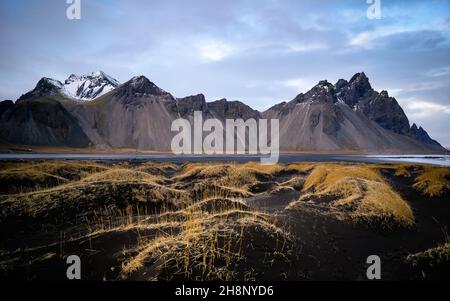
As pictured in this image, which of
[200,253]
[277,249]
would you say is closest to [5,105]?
[200,253]

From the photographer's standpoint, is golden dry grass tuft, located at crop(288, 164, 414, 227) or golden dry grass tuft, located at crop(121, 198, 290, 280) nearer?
golden dry grass tuft, located at crop(121, 198, 290, 280)

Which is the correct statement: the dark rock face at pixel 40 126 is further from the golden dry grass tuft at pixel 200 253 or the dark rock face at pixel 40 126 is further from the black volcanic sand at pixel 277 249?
the golden dry grass tuft at pixel 200 253

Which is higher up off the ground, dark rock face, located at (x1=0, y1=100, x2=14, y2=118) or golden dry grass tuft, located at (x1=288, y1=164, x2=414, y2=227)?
dark rock face, located at (x1=0, y1=100, x2=14, y2=118)

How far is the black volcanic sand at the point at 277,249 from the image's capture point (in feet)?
25.5

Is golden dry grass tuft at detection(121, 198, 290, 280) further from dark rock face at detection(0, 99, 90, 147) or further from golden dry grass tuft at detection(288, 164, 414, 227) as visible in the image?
dark rock face at detection(0, 99, 90, 147)

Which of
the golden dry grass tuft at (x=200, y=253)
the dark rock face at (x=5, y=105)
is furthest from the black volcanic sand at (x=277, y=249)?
the dark rock face at (x=5, y=105)

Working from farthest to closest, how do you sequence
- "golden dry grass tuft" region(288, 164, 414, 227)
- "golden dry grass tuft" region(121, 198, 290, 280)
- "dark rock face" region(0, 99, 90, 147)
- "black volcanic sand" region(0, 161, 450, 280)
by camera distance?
"dark rock face" region(0, 99, 90, 147) < "golden dry grass tuft" region(288, 164, 414, 227) < "black volcanic sand" region(0, 161, 450, 280) < "golden dry grass tuft" region(121, 198, 290, 280)

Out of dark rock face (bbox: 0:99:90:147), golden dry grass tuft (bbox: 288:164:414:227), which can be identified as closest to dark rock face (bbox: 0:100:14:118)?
dark rock face (bbox: 0:99:90:147)

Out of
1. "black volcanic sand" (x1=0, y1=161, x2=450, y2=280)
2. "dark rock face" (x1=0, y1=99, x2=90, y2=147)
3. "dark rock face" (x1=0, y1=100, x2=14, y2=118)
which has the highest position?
"dark rock face" (x1=0, y1=100, x2=14, y2=118)

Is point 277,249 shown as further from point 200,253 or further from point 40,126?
point 40,126

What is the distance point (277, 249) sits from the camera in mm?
9180

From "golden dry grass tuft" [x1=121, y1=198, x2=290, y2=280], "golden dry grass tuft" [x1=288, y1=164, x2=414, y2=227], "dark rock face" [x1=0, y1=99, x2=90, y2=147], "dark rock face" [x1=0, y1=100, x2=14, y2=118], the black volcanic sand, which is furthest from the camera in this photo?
"dark rock face" [x1=0, y1=100, x2=14, y2=118]

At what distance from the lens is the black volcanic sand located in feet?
25.5
